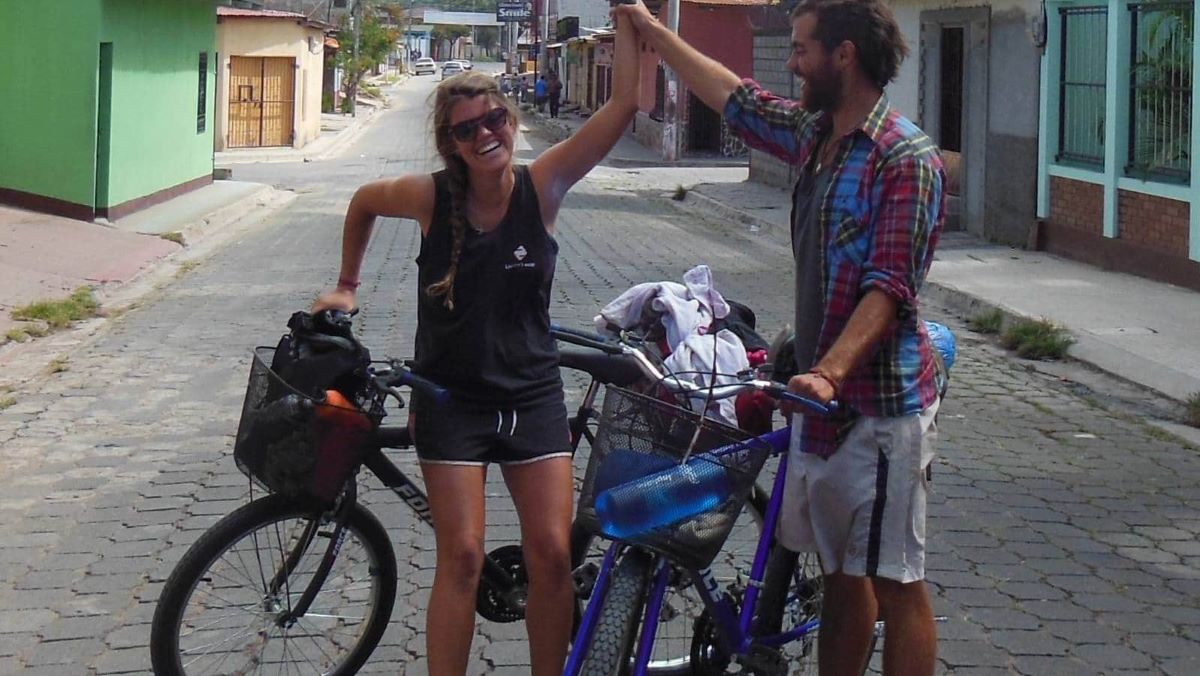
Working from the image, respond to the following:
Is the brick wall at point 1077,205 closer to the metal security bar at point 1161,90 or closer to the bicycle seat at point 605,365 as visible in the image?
the metal security bar at point 1161,90

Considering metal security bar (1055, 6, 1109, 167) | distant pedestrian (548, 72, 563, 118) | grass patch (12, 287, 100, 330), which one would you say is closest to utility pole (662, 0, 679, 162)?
metal security bar (1055, 6, 1109, 167)

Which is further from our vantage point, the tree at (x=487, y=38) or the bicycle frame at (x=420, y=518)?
the tree at (x=487, y=38)

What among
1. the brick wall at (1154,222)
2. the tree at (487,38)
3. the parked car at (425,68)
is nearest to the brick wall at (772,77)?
the brick wall at (1154,222)

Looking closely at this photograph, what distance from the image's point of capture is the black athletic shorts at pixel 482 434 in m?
3.70

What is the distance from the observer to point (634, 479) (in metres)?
3.32

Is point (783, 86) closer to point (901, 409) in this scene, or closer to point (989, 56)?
point (989, 56)

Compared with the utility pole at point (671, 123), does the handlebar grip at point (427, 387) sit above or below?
below

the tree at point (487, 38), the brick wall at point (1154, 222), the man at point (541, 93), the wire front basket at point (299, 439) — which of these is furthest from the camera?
the tree at point (487, 38)

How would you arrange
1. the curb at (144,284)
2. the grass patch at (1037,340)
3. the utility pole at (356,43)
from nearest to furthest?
1. the curb at (144,284)
2. the grass patch at (1037,340)
3. the utility pole at (356,43)

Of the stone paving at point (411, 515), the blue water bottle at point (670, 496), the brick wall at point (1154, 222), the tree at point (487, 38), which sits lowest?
the stone paving at point (411, 515)

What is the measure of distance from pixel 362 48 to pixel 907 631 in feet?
210

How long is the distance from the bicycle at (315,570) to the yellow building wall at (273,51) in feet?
112

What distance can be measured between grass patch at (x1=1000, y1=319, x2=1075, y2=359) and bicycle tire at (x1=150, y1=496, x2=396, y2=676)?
741 centimetres

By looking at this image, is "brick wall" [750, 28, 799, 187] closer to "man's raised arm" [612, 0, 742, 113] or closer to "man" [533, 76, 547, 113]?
"man's raised arm" [612, 0, 742, 113]
